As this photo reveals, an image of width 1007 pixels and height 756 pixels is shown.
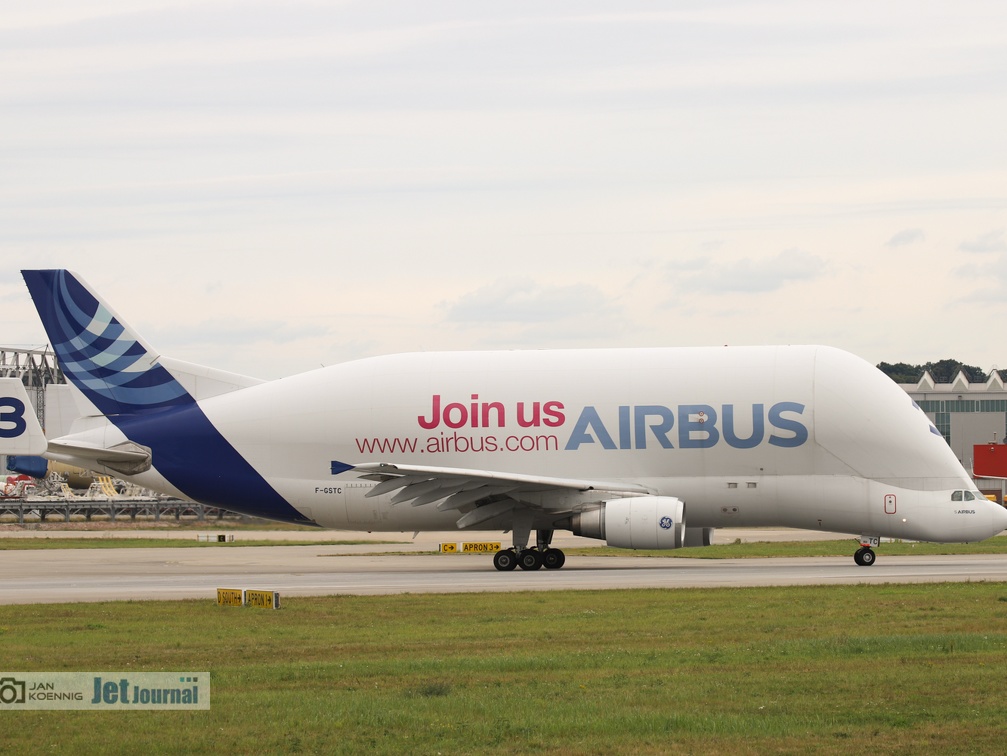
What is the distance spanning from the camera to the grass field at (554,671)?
12.3 metres

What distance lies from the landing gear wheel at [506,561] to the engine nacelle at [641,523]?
3.11 m

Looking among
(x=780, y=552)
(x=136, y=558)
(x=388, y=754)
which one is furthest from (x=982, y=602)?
(x=136, y=558)

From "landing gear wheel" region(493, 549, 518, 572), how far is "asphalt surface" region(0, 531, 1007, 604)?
1.02 feet

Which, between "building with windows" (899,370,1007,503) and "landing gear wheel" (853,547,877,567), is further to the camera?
"building with windows" (899,370,1007,503)

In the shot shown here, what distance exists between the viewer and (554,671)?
16359mm

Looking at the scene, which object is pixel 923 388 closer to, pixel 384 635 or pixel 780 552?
pixel 780 552

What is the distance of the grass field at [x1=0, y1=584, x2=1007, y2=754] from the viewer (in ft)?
40.3

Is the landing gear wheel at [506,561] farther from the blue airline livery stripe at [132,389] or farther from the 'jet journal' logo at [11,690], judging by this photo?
the 'jet journal' logo at [11,690]

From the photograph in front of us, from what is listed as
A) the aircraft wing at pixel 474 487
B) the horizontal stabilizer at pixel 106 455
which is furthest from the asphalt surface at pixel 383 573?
the horizontal stabilizer at pixel 106 455

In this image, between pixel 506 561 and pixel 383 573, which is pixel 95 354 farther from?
pixel 506 561

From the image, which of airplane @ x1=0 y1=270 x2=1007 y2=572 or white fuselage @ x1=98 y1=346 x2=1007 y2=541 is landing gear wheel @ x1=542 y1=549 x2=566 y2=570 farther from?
white fuselage @ x1=98 y1=346 x2=1007 y2=541

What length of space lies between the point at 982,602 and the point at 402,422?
18799mm

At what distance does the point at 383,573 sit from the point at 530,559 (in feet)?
13.9

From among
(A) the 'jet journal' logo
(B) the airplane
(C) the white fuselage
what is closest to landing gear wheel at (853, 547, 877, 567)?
(B) the airplane
